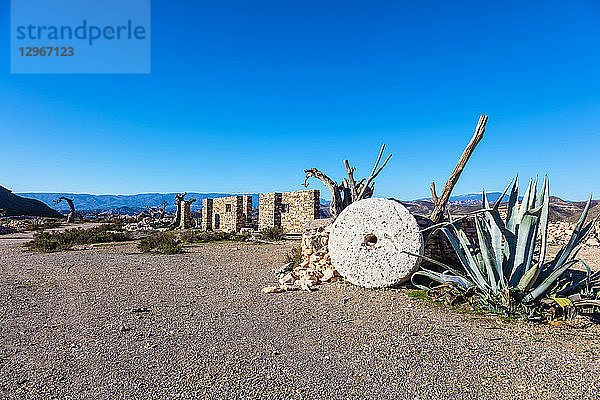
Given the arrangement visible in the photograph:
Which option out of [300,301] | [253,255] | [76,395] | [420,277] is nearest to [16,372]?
[76,395]

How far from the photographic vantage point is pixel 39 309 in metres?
5.00


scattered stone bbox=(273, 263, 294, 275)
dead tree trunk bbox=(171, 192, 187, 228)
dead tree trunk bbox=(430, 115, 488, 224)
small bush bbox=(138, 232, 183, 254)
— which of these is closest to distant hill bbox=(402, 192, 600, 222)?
dead tree trunk bbox=(430, 115, 488, 224)

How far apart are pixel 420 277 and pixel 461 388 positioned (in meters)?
3.46

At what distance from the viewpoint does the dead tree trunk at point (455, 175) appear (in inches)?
251

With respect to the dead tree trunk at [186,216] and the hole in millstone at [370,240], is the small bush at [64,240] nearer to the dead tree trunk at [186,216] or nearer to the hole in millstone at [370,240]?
the dead tree trunk at [186,216]

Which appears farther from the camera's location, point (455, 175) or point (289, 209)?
point (289, 209)

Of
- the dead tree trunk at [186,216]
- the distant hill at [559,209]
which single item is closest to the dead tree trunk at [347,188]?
the distant hill at [559,209]

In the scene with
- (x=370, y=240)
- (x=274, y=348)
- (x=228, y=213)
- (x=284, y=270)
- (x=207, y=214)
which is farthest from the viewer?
(x=207, y=214)

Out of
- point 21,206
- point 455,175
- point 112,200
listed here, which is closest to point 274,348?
point 455,175

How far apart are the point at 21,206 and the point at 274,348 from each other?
5898 centimetres

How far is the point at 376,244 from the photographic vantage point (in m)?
5.93

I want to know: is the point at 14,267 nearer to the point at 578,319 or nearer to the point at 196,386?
the point at 196,386

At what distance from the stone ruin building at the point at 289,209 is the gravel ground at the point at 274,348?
1081cm

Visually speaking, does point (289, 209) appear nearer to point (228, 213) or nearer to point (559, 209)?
point (228, 213)
